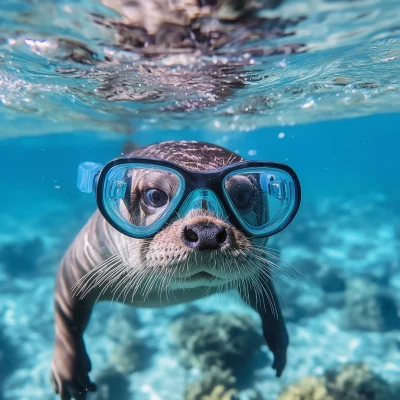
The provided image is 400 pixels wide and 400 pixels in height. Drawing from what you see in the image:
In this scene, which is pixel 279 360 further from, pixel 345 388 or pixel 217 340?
pixel 217 340

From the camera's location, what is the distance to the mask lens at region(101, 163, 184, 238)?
→ 3.26m

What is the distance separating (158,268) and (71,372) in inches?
101

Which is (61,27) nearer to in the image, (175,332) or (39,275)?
(175,332)

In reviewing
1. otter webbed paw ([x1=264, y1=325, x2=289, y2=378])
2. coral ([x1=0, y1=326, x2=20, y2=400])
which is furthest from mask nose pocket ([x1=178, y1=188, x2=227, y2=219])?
coral ([x1=0, y1=326, x2=20, y2=400])

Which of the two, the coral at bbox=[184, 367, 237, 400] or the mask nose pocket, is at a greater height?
the mask nose pocket

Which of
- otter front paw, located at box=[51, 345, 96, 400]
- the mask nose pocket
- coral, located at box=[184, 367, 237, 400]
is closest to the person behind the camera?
the mask nose pocket

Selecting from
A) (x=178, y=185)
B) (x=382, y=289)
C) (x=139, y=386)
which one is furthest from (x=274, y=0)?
(x=382, y=289)

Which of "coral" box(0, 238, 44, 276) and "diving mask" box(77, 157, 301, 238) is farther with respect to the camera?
"coral" box(0, 238, 44, 276)

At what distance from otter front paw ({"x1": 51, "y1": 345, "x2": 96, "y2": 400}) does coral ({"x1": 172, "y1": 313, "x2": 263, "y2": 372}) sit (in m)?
3.24

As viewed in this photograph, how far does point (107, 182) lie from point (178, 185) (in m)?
0.69

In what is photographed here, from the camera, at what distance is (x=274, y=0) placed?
4496mm

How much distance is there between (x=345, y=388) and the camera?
648cm

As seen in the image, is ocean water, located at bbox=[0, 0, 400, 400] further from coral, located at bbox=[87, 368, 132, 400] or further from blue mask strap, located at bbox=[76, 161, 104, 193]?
blue mask strap, located at bbox=[76, 161, 104, 193]

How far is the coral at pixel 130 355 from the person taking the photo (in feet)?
25.5
